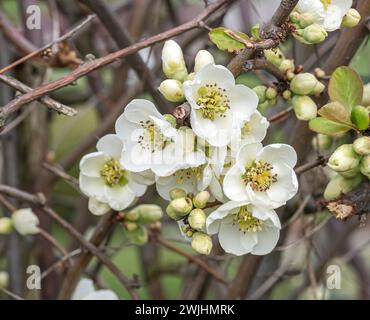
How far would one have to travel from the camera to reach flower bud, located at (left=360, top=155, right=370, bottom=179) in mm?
1095

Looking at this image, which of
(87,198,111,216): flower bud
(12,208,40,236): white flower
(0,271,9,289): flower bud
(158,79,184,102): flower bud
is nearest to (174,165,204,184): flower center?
(158,79,184,102): flower bud

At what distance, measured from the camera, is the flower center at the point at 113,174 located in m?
1.24

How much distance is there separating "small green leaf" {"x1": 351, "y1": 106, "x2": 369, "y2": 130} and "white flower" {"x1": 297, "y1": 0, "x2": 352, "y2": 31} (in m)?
0.14

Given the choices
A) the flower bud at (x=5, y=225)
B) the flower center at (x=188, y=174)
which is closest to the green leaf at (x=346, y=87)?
the flower center at (x=188, y=174)

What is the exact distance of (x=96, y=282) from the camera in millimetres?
1725

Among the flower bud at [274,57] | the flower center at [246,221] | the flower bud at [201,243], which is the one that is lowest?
the flower bud at [201,243]

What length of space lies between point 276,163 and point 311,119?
0.31 ft

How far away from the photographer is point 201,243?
1059 millimetres

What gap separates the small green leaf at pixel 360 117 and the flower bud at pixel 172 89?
253 millimetres

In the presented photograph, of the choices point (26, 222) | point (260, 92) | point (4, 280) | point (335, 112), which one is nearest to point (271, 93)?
point (260, 92)

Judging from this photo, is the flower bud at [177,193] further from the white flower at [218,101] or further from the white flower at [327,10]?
the white flower at [327,10]

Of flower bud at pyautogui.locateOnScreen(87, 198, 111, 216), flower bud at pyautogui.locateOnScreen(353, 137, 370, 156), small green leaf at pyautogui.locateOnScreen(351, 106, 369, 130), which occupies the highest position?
small green leaf at pyautogui.locateOnScreen(351, 106, 369, 130)

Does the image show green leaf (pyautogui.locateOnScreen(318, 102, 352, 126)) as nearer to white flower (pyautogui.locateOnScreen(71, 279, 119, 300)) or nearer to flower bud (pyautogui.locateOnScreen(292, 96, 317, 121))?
flower bud (pyautogui.locateOnScreen(292, 96, 317, 121))
